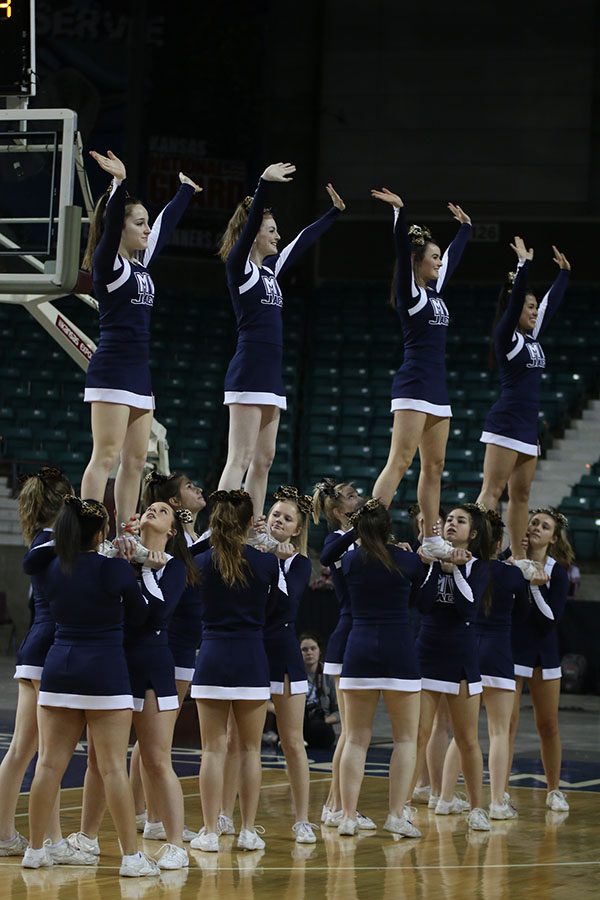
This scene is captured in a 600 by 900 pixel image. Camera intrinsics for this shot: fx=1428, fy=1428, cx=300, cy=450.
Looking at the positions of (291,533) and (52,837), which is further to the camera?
(291,533)

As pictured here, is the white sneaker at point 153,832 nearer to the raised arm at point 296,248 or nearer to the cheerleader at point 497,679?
the cheerleader at point 497,679

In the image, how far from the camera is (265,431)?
25.7ft

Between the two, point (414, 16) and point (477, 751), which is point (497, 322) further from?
point (414, 16)

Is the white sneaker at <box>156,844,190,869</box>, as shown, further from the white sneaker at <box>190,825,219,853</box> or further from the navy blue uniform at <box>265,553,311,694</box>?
the navy blue uniform at <box>265,553,311,694</box>

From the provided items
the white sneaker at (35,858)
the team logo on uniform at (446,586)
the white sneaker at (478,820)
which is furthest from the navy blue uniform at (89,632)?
the white sneaker at (478,820)

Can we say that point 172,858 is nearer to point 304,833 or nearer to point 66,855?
point 66,855

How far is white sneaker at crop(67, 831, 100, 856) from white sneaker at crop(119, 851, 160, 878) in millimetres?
554

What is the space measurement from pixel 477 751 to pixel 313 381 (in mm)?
11750

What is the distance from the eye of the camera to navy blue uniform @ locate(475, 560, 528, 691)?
8820mm

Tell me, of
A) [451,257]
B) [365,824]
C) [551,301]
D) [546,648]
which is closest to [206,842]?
[365,824]

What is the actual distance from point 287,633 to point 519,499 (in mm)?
1933

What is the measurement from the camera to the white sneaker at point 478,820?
8.30m

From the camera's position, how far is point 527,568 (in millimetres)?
8969

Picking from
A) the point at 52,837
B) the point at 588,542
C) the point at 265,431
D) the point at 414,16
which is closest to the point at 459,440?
the point at 588,542
